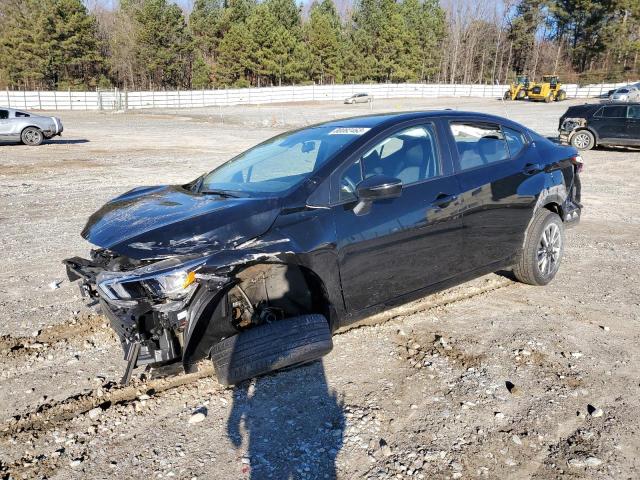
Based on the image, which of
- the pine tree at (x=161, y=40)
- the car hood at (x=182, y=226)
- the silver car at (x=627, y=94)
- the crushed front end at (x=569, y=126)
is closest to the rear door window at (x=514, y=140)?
the car hood at (x=182, y=226)

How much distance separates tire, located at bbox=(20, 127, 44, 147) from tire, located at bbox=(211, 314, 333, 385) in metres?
20.1

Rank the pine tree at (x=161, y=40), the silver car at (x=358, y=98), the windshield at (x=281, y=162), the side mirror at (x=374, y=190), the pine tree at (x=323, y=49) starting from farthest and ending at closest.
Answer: the pine tree at (x=323, y=49)
the pine tree at (x=161, y=40)
the silver car at (x=358, y=98)
the windshield at (x=281, y=162)
the side mirror at (x=374, y=190)

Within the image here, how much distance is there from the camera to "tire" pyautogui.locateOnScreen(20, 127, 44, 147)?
19908 mm

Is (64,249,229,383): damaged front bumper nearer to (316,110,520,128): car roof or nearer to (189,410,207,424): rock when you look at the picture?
(189,410,207,424): rock

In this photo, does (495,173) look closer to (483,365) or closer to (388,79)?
(483,365)

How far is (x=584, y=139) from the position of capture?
1723 centimetres

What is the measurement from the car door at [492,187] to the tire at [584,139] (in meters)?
13.9

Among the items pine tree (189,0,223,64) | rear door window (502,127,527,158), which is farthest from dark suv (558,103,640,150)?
pine tree (189,0,223,64)

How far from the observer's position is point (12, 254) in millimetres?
6387

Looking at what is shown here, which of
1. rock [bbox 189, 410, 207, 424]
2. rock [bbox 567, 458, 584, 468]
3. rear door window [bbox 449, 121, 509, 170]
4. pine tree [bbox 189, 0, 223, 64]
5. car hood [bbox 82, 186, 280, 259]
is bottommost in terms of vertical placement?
rock [bbox 189, 410, 207, 424]

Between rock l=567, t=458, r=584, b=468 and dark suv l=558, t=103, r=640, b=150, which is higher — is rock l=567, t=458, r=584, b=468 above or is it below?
below

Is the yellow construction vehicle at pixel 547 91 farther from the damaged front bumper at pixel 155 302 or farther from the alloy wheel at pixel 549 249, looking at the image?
the damaged front bumper at pixel 155 302

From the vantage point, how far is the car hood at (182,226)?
306cm

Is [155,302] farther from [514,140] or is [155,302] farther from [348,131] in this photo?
[514,140]
